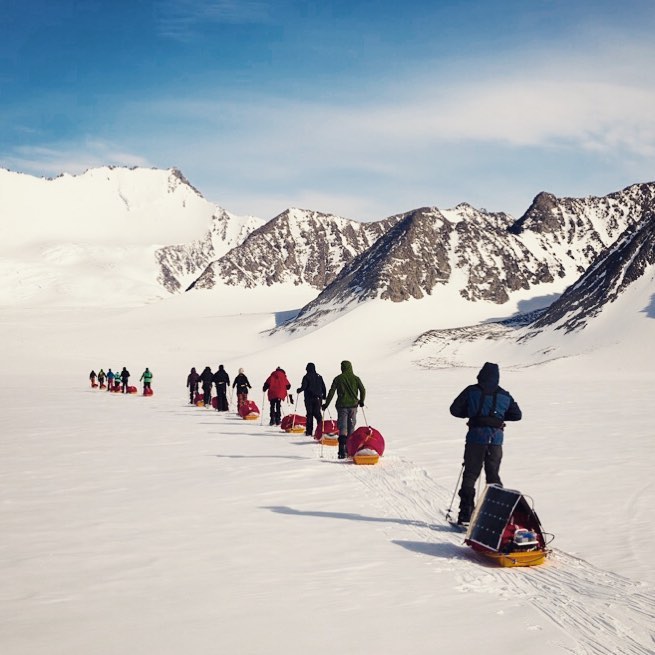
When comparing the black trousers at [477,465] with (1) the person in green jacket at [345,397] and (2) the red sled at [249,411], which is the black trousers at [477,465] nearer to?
(1) the person in green jacket at [345,397]

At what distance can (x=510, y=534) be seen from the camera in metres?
7.73

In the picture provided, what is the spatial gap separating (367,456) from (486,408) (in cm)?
529

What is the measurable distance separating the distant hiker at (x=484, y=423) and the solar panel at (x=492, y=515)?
0.93 metres

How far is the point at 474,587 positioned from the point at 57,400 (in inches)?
1273

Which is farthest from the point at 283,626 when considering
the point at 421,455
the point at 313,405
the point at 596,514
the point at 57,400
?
the point at 57,400

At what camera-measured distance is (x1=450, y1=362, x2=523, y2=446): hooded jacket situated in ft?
30.2

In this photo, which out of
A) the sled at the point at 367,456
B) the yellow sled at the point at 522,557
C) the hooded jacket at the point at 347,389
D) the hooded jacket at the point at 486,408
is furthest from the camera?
the hooded jacket at the point at 347,389

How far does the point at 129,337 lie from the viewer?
109 m

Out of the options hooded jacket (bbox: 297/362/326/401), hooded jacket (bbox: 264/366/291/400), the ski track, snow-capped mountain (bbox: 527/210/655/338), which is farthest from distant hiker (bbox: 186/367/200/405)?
snow-capped mountain (bbox: 527/210/655/338)

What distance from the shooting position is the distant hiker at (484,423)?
9.22 meters

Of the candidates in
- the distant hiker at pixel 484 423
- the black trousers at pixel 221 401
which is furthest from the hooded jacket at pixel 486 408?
the black trousers at pixel 221 401

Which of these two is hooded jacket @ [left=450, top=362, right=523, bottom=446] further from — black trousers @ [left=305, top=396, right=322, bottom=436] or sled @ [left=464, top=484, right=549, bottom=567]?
black trousers @ [left=305, top=396, right=322, bottom=436]

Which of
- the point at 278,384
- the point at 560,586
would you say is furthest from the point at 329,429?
the point at 560,586

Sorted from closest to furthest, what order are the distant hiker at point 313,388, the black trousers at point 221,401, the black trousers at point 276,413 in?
the distant hiker at point 313,388 → the black trousers at point 276,413 → the black trousers at point 221,401
